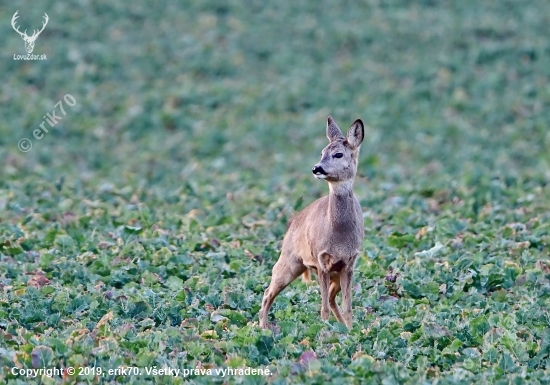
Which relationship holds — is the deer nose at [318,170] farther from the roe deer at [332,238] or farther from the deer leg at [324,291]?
the deer leg at [324,291]

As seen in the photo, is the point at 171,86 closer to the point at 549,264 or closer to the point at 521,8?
the point at 521,8

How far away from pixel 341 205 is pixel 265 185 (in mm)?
7494

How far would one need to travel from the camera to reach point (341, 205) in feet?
28.5

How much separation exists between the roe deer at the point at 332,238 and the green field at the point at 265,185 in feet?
0.90

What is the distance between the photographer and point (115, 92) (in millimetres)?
22203

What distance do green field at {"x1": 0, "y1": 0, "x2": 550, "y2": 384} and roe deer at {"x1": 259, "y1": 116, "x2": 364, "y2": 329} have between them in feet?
0.90

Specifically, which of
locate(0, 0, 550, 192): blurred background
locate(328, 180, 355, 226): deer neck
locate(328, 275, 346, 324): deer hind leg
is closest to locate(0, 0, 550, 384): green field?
locate(0, 0, 550, 192): blurred background

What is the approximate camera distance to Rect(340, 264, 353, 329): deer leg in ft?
28.1

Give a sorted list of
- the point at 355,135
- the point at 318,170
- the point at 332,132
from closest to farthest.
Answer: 1. the point at 318,170
2. the point at 355,135
3. the point at 332,132

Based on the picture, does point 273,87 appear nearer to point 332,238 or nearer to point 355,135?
point 355,135

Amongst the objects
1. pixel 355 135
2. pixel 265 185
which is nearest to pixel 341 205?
pixel 355 135

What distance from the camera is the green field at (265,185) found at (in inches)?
318

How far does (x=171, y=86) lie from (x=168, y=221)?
10281 millimetres

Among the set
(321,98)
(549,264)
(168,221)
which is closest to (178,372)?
(549,264)
